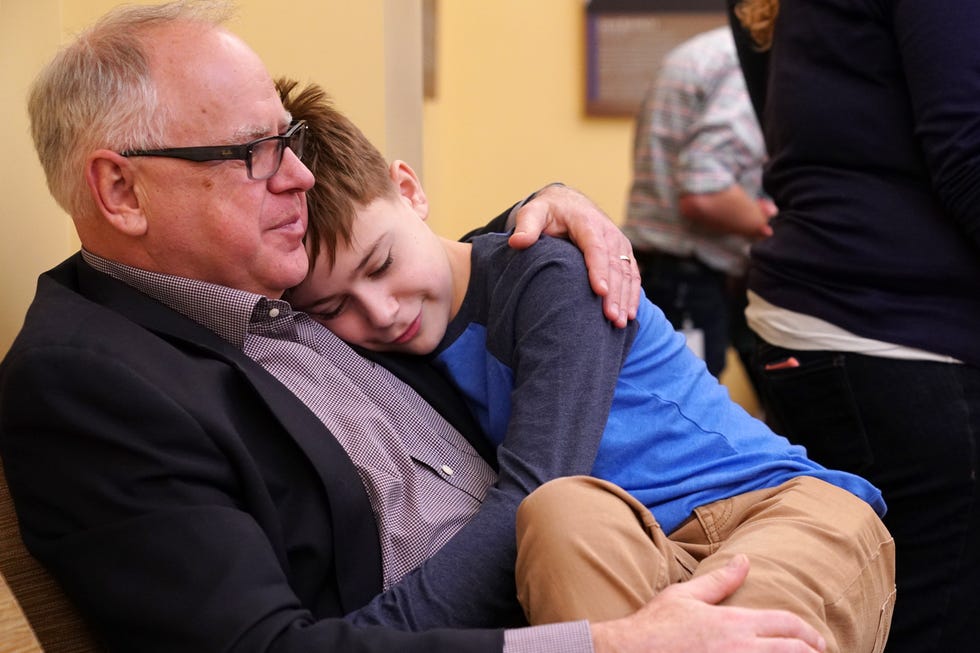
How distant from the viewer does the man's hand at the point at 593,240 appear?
1640 millimetres

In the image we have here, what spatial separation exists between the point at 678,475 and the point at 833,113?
679 millimetres

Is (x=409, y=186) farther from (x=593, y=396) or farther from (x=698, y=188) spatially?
(x=698, y=188)

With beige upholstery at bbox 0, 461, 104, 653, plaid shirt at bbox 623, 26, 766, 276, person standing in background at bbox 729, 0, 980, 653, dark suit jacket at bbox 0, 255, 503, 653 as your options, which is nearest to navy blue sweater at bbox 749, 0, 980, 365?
person standing in background at bbox 729, 0, 980, 653

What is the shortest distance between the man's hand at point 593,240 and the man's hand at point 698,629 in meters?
0.47

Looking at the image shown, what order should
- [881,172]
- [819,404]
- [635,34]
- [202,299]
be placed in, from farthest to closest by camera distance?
1. [635,34]
2. [819,404]
3. [881,172]
4. [202,299]

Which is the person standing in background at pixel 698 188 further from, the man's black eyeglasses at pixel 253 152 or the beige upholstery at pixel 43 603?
the beige upholstery at pixel 43 603

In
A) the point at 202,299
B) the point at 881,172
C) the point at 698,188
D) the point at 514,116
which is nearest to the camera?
the point at 202,299

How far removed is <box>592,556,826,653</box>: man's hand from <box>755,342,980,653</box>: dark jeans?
70 cm

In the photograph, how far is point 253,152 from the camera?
1.59 m

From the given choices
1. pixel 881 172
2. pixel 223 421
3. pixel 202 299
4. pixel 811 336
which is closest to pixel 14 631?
pixel 223 421

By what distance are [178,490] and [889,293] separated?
3.95 ft

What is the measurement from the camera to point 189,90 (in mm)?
1562

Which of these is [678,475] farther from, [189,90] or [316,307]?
[189,90]

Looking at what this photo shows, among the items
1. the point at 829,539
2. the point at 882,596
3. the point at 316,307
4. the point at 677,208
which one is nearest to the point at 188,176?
the point at 316,307
